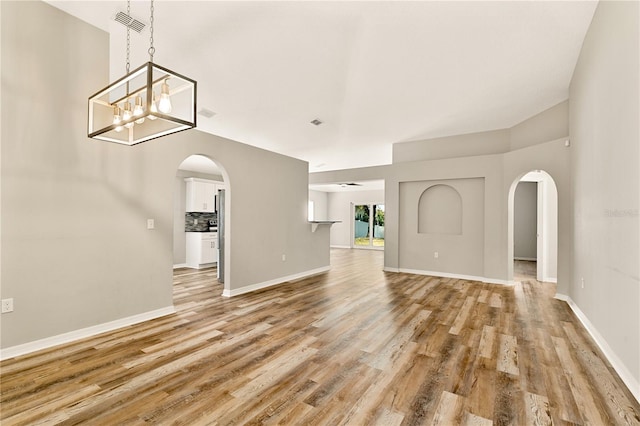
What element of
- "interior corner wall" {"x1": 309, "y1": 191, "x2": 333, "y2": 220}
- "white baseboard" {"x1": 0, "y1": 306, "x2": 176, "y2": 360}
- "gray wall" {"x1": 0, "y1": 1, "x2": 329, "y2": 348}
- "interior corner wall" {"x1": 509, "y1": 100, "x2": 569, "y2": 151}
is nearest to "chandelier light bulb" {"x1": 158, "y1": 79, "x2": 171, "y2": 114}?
"gray wall" {"x1": 0, "y1": 1, "x2": 329, "y2": 348}

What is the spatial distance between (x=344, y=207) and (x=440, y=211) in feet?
23.4

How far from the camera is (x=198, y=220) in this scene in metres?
7.89

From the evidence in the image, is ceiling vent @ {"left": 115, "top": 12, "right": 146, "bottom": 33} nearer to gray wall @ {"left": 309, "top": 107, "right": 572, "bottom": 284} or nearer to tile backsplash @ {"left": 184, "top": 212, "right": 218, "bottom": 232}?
tile backsplash @ {"left": 184, "top": 212, "right": 218, "bottom": 232}

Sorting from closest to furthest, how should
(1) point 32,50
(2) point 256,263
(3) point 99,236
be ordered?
1. (1) point 32,50
2. (3) point 99,236
3. (2) point 256,263

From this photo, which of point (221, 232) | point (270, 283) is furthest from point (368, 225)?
point (221, 232)

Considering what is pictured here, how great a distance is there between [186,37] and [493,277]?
650 cm

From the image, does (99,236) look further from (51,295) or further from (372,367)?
(372,367)

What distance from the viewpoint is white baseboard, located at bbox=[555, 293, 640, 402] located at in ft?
6.91

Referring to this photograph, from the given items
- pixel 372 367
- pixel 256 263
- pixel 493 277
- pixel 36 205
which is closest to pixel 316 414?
pixel 372 367

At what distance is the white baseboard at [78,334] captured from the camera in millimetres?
2616

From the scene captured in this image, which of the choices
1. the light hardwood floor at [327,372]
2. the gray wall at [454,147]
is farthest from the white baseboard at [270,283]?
the gray wall at [454,147]

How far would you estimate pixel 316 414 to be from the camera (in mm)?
1858

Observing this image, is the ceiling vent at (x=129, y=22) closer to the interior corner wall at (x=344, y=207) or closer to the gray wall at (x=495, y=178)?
the gray wall at (x=495, y=178)

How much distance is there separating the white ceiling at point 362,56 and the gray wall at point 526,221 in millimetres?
4692
